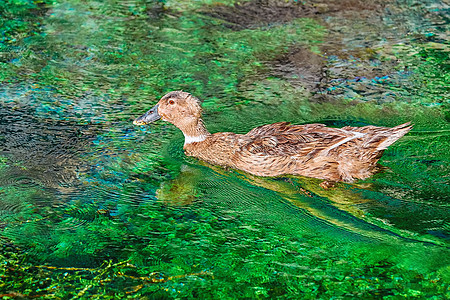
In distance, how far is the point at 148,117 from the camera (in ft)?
25.7

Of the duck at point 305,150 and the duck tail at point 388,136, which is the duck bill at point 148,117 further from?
the duck tail at point 388,136

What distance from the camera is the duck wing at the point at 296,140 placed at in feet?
23.1

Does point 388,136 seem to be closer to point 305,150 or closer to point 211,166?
point 305,150

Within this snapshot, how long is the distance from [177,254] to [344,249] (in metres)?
1.66

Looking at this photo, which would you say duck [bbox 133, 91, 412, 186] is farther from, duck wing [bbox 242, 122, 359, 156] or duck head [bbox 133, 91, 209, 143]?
duck head [bbox 133, 91, 209, 143]

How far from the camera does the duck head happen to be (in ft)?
25.5

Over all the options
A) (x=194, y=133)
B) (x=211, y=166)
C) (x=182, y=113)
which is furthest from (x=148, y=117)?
(x=211, y=166)

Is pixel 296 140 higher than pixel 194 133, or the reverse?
pixel 296 140

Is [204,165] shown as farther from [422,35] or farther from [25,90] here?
[422,35]

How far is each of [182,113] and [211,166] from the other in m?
0.87

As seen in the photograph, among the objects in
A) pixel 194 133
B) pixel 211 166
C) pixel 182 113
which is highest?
pixel 182 113

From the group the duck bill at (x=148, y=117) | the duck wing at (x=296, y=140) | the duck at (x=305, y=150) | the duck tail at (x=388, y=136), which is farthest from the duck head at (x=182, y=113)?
the duck tail at (x=388, y=136)

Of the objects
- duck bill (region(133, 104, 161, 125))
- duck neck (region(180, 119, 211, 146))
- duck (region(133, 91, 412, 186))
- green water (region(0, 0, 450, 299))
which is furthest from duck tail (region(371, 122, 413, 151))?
duck bill (region(133, 104, 161, 125))

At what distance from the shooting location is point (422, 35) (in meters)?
10.7
